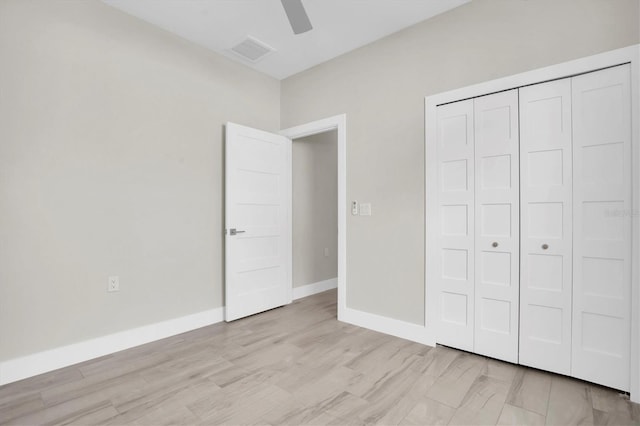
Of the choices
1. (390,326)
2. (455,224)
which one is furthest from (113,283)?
(455,224)

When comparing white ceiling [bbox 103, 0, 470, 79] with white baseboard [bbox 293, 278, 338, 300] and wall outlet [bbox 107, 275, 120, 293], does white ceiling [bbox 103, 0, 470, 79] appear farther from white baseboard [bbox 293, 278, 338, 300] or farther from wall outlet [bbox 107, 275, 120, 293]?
white baseboard [bbox 293, 278, 338, 300]

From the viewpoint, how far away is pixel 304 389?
2066mm

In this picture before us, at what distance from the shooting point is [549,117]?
2.21 meters

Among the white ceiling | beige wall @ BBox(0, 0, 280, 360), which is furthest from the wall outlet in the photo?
the white ceiling

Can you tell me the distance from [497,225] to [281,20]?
252cm

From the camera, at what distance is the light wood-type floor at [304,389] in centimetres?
179

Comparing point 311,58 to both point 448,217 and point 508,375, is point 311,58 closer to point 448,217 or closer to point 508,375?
point 448,217

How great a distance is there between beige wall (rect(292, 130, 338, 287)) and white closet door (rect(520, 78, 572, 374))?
2.62 m

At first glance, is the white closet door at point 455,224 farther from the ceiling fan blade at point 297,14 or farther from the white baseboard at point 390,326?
the ceiling fan blade at point 297,14

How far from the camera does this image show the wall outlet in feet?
8.57

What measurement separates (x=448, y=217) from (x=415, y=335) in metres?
1.09

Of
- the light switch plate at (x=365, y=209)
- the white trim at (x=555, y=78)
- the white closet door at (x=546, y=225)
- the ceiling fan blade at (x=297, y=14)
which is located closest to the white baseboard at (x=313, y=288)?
the light switch plate at (x=365, y=209)

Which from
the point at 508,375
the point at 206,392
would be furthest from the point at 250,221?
the point at 508,375

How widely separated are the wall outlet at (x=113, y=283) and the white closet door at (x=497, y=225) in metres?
2.96
